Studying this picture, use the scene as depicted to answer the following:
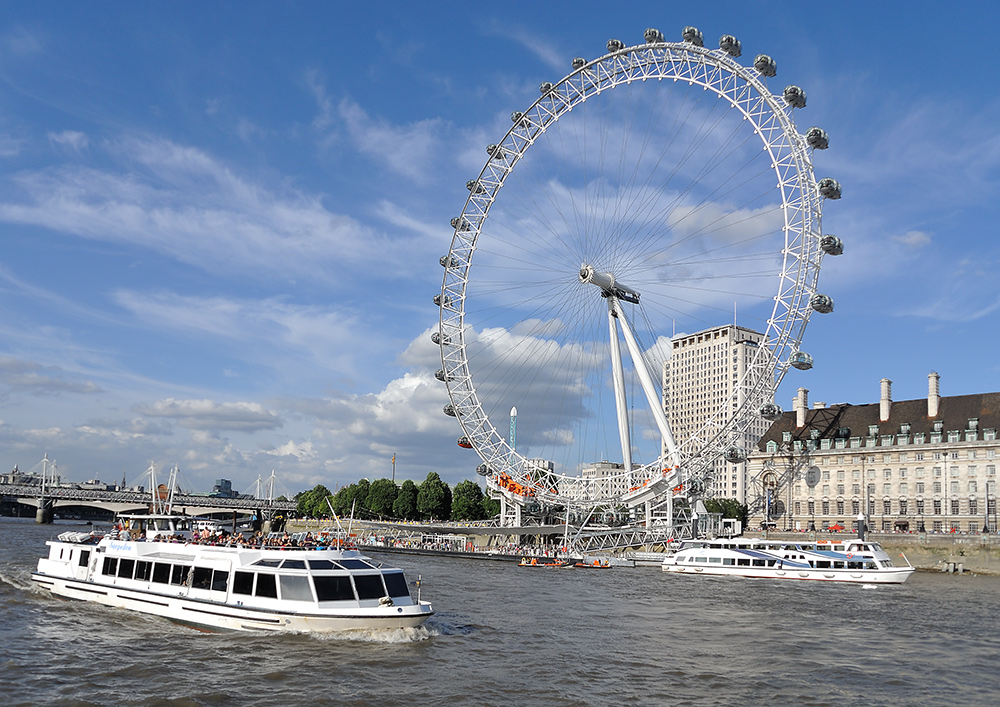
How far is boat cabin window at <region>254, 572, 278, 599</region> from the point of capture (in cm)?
3388

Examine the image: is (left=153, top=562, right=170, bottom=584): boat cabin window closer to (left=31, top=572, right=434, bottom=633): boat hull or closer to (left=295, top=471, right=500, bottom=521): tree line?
(left=31, top=572, right=434, bottom=633): boat hull

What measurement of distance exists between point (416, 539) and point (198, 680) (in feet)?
305

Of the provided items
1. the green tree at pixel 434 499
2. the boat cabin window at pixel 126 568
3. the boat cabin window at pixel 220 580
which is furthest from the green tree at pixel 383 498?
the boat cabin window at pixel 220 580

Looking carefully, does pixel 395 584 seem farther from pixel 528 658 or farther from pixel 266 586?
pixel 528 658

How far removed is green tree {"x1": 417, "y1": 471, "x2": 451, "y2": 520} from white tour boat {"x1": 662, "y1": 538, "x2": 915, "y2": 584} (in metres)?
89.0

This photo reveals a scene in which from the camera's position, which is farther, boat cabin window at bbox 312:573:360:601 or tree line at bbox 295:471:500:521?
tree line at bbox 295:471:500:521

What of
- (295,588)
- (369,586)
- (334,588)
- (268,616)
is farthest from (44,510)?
(369,586)

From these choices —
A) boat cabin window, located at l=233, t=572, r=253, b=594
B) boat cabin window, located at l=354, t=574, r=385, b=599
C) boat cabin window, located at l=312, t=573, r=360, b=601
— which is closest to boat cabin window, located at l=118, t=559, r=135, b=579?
boat cabin window, located at l=233, t=572, r=253, b=594

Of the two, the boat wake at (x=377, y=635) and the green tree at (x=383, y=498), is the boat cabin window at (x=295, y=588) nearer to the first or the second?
the boat wake at (x=377, y=635)

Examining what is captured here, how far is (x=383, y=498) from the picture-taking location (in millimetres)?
182875

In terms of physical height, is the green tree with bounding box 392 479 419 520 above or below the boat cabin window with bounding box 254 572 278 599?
below

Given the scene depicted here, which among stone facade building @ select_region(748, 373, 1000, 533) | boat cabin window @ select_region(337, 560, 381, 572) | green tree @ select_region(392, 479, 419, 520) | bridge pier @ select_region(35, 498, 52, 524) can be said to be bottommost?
bridge pier @ select_region(35, 498, 52, 524)

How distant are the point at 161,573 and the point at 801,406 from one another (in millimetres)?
121618

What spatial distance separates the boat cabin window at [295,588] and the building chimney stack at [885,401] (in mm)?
113173
